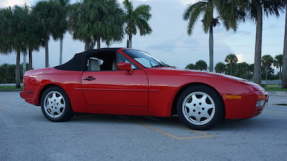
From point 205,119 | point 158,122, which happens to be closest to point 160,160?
point 205,119

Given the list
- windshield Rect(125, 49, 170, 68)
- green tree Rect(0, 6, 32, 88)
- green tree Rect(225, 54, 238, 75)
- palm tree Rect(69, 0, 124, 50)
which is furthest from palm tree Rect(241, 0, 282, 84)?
green tree Rect(225, 54, 238, 75)

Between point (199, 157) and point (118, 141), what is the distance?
127cm

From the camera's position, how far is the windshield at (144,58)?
5277mm

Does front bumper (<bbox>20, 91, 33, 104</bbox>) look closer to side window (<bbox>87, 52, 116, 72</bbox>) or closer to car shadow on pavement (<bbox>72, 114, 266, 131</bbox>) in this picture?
car shadow on pavement (<bbox>72, 114, 266, 131</bbox>)

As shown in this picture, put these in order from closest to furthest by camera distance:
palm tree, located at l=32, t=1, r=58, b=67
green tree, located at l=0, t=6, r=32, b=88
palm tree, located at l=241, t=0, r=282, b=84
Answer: palm tree, located at l=241, t=0, r=282, b=84, green tree, located at l=0, t=6, r=32, b=88, palm tree, located at l=32, t=1, r=58, b=67

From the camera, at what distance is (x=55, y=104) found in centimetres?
573

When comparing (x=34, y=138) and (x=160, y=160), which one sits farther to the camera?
(x=34, y=138)

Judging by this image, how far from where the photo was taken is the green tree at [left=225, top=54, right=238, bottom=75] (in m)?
89.5

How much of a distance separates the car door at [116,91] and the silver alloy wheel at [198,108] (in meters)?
0.72

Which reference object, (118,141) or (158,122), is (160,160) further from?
(158,122)

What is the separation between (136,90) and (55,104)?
1850 millimetres

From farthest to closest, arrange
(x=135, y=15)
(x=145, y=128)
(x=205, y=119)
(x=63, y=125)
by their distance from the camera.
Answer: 1. (x=135, y=15)
2. (x=63, y=125)
3. (x=145, y=128)
4. (x=205, y=119)

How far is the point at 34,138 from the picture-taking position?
4.30 m

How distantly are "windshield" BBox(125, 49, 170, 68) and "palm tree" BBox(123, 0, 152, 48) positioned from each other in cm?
3157
